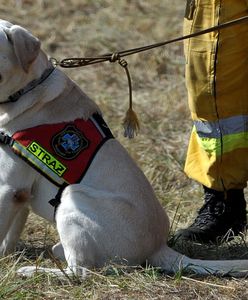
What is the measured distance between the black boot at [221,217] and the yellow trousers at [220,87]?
12 cm

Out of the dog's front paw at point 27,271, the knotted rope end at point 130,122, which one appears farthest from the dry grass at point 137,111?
the knotted rope end at point 130,122

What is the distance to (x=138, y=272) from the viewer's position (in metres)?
4.10

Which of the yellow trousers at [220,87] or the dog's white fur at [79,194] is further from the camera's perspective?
the yellow trousers at [220,87]

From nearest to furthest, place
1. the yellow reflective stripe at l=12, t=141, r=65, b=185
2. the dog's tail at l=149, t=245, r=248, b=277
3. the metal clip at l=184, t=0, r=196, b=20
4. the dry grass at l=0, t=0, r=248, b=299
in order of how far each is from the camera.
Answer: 1. the dry grass at l=0, t=0, r=248, b=299
2. the dog's tail at l=149, t=245, r=248, b=277
3. the yellow reflective stripe at l=12, t=141, r=65, b=185
4. the metal clip at l=184, t=0, r=196, b=20

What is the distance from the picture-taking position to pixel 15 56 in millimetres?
4230

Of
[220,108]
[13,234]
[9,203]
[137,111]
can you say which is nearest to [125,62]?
[220,108]

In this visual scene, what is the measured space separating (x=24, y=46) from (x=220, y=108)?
1.17m

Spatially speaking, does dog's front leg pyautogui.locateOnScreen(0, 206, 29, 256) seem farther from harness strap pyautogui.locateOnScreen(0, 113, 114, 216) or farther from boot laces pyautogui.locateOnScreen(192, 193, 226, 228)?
boot laces pyautogui.locateOnScreen(192, 193, 226, 228)

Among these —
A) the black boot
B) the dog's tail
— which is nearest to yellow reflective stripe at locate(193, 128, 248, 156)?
the black boot

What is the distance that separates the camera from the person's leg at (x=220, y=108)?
4625 mm

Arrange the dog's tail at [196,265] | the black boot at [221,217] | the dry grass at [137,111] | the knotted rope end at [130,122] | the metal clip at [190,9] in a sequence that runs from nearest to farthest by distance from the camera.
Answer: the dry grass at [137,111], the dog's tail at [196,265], the knotted rope end at [130,122], the metal clip at [190,9], the black boot at [221,217]

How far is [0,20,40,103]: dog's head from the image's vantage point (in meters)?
4.18

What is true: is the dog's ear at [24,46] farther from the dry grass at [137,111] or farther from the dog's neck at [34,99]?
the dry grass at [137,111]

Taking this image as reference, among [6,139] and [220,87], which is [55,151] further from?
[220,87]
